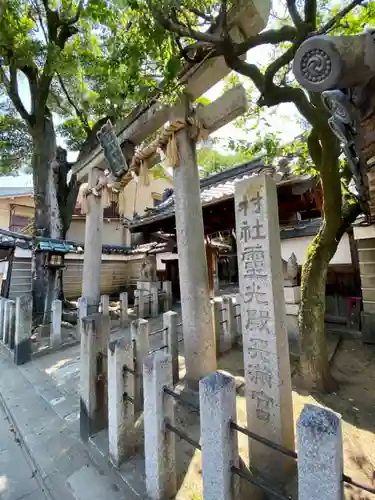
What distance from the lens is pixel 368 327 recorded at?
667 cm

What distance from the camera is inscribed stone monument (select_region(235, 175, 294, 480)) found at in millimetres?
2553

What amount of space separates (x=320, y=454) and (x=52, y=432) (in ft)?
11.9

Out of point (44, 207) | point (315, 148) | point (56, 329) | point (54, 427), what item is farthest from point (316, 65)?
point (44, 207)

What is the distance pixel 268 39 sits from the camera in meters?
3.94

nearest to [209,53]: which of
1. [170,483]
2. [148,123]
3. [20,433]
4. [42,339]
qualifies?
[148,123]

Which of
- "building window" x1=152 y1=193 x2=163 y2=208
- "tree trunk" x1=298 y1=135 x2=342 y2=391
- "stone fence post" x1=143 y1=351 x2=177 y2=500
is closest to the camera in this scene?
"stone fence post" x1=143 y1=351 x2=177 y2=500

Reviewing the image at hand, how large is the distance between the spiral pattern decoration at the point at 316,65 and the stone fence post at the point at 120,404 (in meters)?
2.88

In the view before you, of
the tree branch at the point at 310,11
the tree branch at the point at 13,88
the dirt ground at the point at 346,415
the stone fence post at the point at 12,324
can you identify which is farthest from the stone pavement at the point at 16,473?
the tree branch at the point at 13,88

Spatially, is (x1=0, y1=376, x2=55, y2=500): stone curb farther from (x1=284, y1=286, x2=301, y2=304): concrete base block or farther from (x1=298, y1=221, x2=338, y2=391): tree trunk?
(x1=284, y1=286, x2=301, y2=304): concrete base block

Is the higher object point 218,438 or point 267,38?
point 267,38

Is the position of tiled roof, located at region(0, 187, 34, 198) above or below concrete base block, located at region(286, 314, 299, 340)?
above

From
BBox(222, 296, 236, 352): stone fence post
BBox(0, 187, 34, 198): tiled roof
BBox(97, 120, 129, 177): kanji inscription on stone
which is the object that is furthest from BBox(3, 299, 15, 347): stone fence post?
BBox(0, 187, 34, 198): tiled roof

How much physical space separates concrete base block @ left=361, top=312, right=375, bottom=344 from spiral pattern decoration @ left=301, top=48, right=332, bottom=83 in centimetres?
655

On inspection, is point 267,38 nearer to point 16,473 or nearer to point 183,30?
point 183,30
